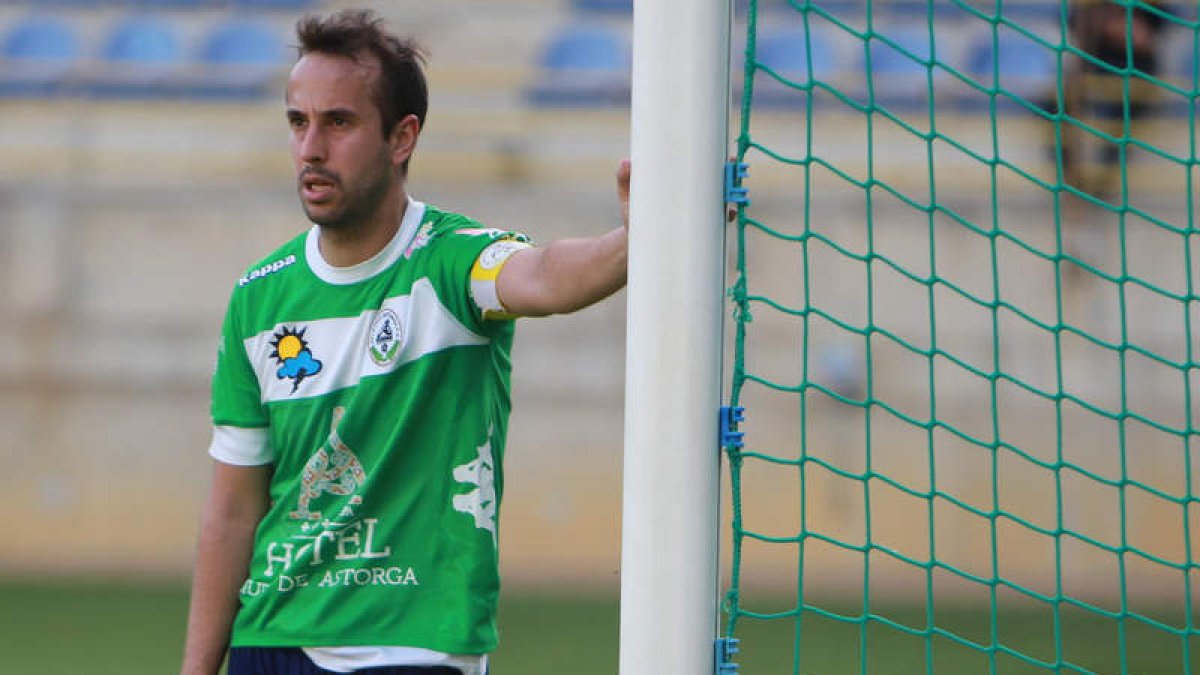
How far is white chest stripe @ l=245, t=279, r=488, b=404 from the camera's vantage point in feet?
7.86

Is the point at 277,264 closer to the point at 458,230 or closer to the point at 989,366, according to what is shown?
the point at 458,230

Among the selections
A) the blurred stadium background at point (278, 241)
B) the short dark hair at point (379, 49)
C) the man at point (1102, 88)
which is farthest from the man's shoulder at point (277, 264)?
the man at point (1102, 88)

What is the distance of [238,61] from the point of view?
30.1ft

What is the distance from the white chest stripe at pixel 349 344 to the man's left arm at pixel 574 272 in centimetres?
19

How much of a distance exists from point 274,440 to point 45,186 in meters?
5.85

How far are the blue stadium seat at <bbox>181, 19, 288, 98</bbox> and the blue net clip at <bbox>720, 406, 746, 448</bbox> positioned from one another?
7089 millimetres

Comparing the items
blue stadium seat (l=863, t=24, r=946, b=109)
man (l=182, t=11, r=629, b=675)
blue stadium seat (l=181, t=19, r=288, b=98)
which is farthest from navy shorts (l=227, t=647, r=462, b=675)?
blue stadium seat (l=181, t=19, r=288, b=98)

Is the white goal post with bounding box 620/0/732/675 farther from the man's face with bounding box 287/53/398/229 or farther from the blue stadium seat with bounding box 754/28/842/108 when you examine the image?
the blue stadium seat with bounding box 754/28/842/108

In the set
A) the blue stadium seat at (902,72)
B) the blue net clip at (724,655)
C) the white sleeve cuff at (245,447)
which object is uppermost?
the blue stadium seat at (902,72)

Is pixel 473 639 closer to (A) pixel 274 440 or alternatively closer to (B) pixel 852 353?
(A) pixel 274 440

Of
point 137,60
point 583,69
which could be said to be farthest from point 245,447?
point 137,60

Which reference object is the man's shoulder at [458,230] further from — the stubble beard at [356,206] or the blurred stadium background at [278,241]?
the blurred stadium background at [278,241]

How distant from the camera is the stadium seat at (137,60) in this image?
28.8ft

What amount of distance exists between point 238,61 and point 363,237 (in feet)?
23.3
